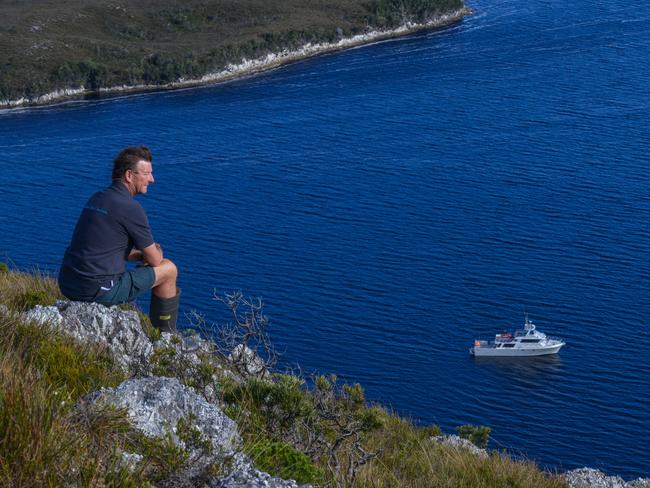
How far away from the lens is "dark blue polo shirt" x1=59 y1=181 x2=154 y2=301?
10945mm

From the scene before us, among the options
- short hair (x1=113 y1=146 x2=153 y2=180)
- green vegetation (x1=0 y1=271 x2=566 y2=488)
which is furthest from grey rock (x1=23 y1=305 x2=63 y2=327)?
short hair (x1=113 y1=146 x2=153 y2=180)

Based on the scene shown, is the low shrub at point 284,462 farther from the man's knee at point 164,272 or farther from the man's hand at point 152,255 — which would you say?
the man's knee at point 164,272

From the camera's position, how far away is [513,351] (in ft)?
156

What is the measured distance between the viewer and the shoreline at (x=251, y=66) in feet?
324

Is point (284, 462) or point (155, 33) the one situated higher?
point (155, 33)

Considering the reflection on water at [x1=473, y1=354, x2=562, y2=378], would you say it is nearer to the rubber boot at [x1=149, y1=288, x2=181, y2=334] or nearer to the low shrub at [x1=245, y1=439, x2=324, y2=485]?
the rubber boot at [x1=149, y1=288, x2=181, y2=334]

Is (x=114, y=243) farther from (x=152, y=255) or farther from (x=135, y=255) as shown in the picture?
(x=135, y=255)

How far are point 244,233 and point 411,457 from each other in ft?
165

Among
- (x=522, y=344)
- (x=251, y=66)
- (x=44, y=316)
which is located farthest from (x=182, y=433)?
(x=251, y=66)

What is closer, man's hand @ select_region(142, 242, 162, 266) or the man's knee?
man's hand @ select_region(142, 242, 162, 266)

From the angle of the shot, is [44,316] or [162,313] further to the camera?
[162,313]

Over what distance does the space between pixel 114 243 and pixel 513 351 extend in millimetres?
38750

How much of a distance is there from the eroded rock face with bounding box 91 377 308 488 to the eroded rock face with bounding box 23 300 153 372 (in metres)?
1.88

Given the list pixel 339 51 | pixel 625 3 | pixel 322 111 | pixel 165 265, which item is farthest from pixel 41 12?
pixel 165 265
